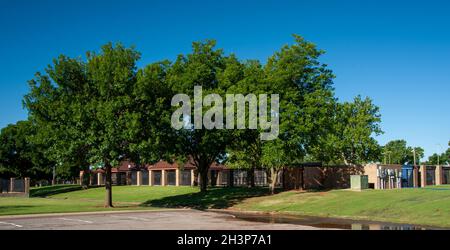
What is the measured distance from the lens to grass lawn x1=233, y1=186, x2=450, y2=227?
27703 millimetres

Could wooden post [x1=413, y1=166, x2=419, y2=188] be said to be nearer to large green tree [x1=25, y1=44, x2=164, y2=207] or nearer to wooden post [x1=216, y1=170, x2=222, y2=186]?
wooden post [x1=216, y1=170, x2=222, y2=186]

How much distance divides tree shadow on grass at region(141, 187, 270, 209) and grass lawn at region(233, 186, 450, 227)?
203 cm

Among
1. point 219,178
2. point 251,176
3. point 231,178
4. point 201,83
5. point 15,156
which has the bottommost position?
point 219,178

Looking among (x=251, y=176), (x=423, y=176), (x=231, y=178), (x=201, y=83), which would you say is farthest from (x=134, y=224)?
(x=423, y=176)

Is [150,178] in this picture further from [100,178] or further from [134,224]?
[134,224]

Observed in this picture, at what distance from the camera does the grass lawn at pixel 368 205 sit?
90.9 ft

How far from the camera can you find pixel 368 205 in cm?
3266

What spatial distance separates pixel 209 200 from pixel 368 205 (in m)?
17.5

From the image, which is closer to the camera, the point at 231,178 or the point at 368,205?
the point at 368,205

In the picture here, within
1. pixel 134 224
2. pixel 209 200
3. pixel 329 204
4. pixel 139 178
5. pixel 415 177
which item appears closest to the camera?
pixel 134 224

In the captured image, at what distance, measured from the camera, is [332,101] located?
156 feet
